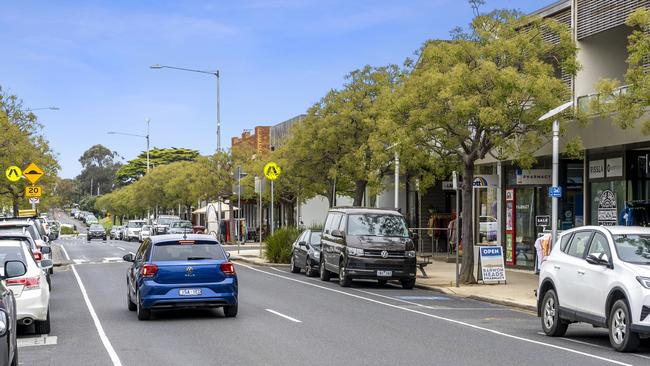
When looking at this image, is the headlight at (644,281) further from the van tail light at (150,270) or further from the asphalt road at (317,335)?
the van tail light at (150,270)

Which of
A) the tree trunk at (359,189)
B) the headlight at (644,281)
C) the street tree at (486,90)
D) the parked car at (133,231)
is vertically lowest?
the parked car at (133,231)

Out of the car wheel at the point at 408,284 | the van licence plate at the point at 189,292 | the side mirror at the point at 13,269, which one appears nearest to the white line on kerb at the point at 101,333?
the van licence plate at the point at 189,292

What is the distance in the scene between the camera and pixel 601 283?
12.9 m

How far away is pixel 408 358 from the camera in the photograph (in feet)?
38.2

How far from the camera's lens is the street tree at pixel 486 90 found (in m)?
22.7

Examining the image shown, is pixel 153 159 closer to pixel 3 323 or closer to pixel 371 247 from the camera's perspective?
pixel 371 247

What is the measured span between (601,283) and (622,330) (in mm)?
787

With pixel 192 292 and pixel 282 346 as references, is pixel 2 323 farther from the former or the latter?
pixel 192 292

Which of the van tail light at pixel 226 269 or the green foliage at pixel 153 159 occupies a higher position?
the green foliage at pixel 153 159

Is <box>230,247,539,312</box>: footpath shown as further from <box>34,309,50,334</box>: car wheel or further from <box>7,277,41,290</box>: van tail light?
<box>7,277,41,290</box>: van tail light

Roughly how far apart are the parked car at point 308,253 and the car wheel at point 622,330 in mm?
16377

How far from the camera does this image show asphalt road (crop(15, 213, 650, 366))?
11.8 metres

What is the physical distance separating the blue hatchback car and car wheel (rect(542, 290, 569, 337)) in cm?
532

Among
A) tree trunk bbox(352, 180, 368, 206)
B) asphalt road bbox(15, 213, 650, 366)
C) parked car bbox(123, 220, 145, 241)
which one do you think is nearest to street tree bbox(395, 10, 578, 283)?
asphalt road bbox(15, 213, 650, 366)
